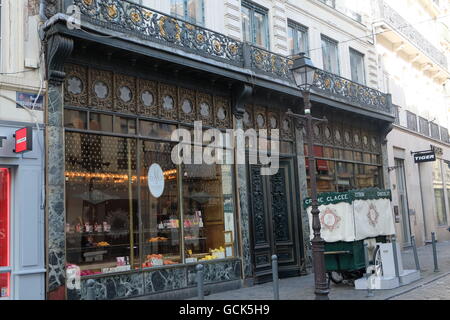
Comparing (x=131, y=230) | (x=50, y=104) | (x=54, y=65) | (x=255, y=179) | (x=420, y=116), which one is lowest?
(x=131, y=230)

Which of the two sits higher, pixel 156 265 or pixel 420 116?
pixel 420 116

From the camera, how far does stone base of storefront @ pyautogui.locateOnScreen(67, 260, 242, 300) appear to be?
32.6ft

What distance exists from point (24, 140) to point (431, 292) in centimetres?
885

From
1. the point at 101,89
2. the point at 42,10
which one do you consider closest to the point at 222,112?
the point at 101,89

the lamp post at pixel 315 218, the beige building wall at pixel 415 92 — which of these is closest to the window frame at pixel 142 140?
the lamp post at pixel 315 218

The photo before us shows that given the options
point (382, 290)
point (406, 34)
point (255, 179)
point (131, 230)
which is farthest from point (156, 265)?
point (406, 34)

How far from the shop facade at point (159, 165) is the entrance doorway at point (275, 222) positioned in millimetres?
32

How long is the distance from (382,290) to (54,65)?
28.2 feet

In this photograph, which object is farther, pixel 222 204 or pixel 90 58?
pixel 222 204

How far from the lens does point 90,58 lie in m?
10.5

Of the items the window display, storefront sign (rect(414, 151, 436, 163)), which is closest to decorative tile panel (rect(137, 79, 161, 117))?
the window display

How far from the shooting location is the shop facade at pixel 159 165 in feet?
32.2
